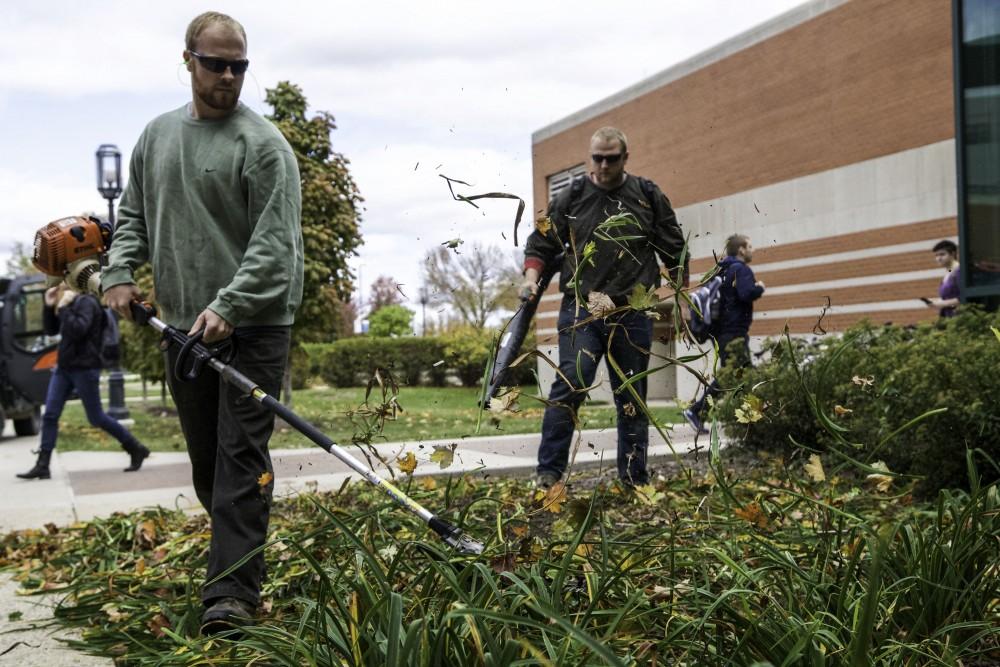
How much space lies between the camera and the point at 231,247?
3414 mm

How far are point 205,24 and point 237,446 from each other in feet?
4.71

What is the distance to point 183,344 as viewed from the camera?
10.7 feet

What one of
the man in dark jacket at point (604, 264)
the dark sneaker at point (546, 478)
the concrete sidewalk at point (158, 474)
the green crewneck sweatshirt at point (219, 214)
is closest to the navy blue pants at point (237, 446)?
the green crewneck sweatshirt at point (219, 214)

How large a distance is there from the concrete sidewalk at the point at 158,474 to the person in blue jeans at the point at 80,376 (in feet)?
0.90

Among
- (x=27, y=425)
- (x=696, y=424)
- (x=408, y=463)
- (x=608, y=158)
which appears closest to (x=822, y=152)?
(x=608, y=158)

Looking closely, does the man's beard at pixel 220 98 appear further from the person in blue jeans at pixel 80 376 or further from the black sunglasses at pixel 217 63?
the person in blue jeans at pixel 80 376

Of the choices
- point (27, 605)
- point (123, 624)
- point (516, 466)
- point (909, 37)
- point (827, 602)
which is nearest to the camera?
point (827, 602)

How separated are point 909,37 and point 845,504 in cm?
1362

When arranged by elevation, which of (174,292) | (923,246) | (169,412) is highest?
(923,246)

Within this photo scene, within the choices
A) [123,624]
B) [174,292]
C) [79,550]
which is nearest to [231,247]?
[174,292]

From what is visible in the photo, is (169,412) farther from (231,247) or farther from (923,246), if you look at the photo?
(231,247)

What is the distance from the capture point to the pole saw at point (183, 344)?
296 centimetres

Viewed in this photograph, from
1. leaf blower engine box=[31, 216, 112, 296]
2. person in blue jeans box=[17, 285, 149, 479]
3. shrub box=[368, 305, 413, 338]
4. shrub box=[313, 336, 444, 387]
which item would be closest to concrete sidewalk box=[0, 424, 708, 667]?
person in blue jeans box=[17, 285, 149, 479]

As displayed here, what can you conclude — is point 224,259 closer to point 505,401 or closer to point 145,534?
point 505,401
